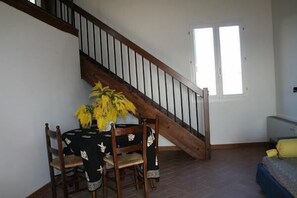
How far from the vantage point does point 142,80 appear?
505 cm

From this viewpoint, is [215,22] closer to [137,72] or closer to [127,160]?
[137,72]

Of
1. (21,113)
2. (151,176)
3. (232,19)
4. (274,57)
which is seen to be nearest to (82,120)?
(21,113)

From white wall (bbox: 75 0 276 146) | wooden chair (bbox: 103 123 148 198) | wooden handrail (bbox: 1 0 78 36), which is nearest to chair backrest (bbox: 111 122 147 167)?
wooden chair (bbox: 103 123 148 198)

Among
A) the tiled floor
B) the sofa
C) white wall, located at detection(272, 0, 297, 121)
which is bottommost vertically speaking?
the tiled floor

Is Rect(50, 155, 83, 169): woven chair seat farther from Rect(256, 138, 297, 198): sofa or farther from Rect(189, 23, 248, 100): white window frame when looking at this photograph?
Rect(189, 23, 248, 100): white window frame

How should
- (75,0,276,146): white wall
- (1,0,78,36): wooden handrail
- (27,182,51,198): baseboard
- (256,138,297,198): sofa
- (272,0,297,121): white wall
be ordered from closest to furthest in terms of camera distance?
(256,138,297,198): sofa → (1,0,78,36): wooden handrail → (27,182,51,198): baseboard → (272,0,297,121): white wall → (75,0,276,146): white wall

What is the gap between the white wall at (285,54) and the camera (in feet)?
13.3

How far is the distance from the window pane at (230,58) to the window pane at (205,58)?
204mm

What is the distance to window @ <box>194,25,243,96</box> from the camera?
490 cm

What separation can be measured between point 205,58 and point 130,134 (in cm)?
291

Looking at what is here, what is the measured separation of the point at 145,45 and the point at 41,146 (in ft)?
9.42

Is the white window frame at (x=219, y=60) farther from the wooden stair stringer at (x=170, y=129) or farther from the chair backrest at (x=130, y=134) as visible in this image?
the chair backrest at (x=130, y=134)

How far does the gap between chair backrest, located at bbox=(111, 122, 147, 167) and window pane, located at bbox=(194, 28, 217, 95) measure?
265cm

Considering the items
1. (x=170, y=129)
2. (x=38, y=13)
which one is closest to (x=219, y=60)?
(x=170, y=129)
